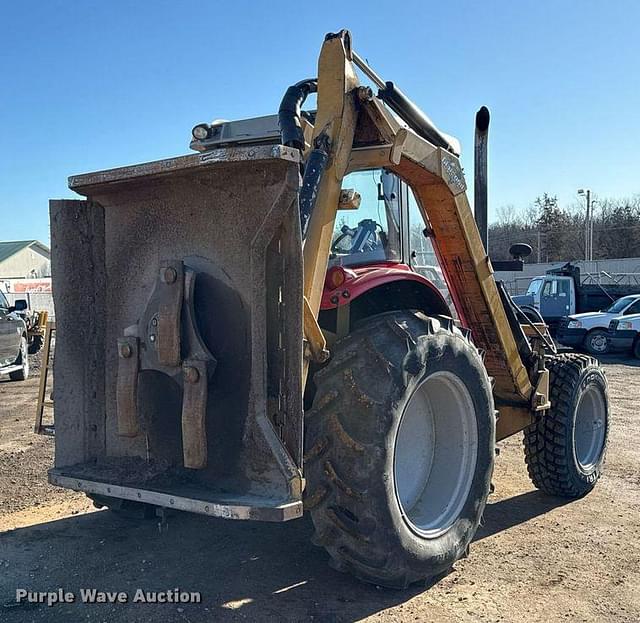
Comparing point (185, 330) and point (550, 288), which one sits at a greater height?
point (185, 330)

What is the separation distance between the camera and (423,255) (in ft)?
15.8

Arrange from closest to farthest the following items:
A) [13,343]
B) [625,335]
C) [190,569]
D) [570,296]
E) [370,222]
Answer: [190,569], [370,222], [13,343], [625,335], [570,296]

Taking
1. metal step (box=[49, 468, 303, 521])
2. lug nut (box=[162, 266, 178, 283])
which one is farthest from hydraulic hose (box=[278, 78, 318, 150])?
metal step (box=[49, 468, 303, 521])

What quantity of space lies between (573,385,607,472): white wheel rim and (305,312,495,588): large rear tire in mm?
2246

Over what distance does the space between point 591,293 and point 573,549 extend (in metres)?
18.6

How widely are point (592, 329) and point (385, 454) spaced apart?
54.4 feet

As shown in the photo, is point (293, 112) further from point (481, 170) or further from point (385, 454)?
point (385, 454)

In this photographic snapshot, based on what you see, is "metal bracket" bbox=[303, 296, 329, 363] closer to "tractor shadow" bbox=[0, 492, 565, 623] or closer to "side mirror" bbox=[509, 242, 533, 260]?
"tractor shadow" bbox=[0, 492, 565, 623]

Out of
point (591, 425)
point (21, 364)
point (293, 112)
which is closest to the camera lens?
point (293, 112)

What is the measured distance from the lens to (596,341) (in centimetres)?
1845

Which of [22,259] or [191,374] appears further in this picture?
[22,259]

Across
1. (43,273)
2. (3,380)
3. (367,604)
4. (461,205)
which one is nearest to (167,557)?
(367,604)

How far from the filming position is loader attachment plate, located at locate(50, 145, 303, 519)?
3.25 m

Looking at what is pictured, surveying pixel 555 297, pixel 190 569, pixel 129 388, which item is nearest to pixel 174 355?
pixel 129 388
